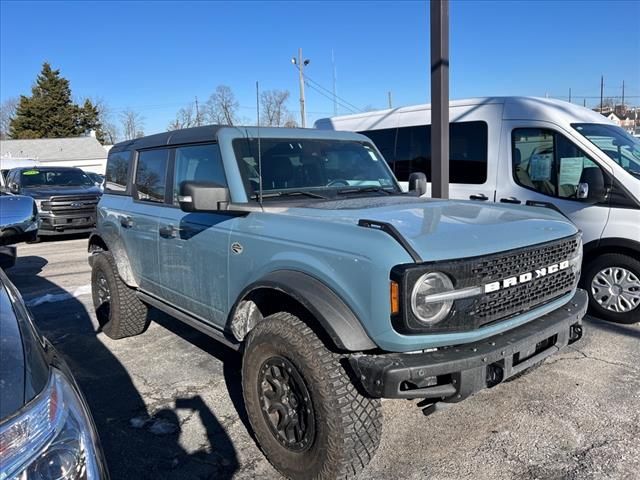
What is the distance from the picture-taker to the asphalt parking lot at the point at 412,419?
9.58ft

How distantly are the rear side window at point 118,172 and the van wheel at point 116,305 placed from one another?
2.34 feet

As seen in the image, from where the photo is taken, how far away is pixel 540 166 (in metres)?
5.96

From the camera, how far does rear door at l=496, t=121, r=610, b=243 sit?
17.7 ft

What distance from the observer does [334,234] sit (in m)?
2.66

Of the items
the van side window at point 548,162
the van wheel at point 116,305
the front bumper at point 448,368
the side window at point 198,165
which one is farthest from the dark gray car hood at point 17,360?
the van side window at point 548,162

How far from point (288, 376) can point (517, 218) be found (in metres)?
1.68

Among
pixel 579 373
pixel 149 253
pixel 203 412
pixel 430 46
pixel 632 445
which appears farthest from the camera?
pixel 430 46

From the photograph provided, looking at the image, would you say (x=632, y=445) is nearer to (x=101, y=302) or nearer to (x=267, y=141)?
(x=267, y=141)

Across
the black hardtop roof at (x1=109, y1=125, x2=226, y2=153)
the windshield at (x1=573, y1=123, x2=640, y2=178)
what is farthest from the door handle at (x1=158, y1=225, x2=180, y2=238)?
the windshield at (x1=573, y1=123, x2=640, y2=178)

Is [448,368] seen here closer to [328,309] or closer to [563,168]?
[328,309]

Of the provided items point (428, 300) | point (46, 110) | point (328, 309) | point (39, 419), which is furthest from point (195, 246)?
point (46, 110)

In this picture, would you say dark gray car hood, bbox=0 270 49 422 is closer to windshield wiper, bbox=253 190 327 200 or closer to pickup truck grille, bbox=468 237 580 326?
windshield wiper, bbox=253 190 327 200

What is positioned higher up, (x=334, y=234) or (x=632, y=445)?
(x=334, y=234)

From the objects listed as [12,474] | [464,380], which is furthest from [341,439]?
[12,474]
